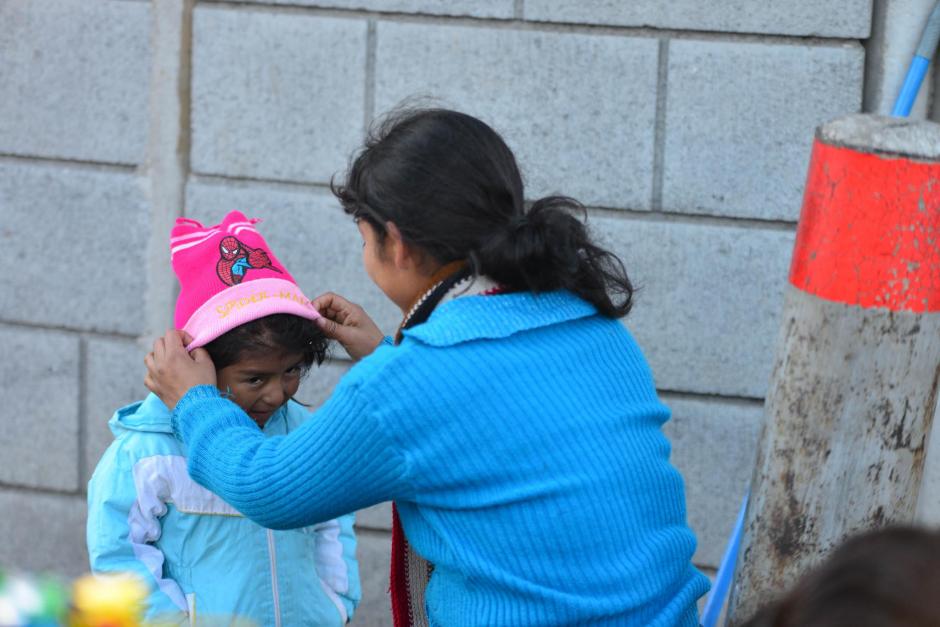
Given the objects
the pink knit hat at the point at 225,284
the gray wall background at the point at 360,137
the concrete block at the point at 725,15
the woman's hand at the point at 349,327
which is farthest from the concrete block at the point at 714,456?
the pink knit hat at the point at 225,284

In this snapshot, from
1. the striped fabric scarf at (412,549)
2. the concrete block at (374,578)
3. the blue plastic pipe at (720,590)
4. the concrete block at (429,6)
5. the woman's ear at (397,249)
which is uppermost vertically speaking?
the concrete block at (429,6)

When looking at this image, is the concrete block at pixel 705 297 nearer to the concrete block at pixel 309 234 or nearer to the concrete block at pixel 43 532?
the concrete block at pixel 309 234

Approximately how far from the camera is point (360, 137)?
3.84 m

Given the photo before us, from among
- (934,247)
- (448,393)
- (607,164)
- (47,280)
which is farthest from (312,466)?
(47,280)

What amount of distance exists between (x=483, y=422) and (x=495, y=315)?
0.19 metres

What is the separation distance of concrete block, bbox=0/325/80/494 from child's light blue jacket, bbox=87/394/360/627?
1.74 metres

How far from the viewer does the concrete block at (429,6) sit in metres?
3.67

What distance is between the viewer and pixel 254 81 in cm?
384

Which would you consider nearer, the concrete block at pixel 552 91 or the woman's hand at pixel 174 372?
the woman's hand at pixel 174 372

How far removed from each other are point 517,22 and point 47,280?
1846 mm

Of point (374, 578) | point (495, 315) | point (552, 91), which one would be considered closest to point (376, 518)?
point (374, 578)

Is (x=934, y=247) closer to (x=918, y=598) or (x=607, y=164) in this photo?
(x=918, y=598)

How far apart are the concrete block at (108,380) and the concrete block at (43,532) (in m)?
0.29

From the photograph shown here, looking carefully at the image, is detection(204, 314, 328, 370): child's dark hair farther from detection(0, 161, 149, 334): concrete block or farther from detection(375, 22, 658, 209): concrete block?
detection(0, 161, 149, 334): concrete block
